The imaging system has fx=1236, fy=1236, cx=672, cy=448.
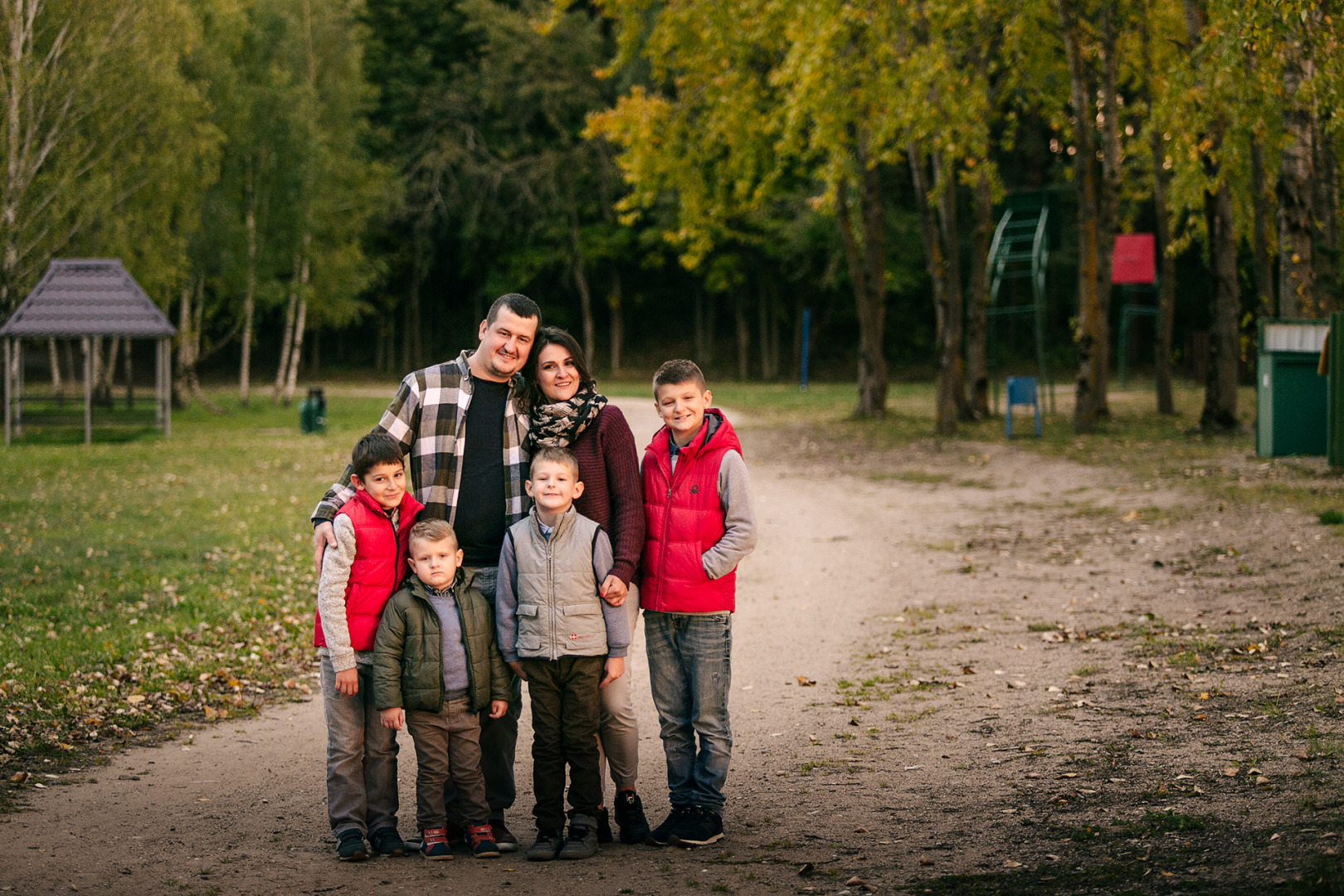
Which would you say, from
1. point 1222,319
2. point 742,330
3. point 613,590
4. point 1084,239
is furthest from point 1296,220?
point 742,330

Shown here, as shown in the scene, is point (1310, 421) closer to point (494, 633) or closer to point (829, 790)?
point (829, 790)

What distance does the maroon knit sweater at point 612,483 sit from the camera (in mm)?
4785

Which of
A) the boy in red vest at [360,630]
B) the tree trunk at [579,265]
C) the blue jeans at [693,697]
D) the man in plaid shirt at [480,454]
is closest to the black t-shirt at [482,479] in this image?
the man in plaid shirt at [480,454]

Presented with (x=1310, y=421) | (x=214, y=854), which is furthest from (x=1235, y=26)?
(x=214, y=854)

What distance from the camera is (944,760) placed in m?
5.78

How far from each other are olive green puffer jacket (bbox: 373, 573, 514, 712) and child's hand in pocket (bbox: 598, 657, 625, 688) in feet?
1.38

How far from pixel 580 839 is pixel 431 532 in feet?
4.19

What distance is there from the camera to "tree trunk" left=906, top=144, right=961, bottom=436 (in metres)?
22.9

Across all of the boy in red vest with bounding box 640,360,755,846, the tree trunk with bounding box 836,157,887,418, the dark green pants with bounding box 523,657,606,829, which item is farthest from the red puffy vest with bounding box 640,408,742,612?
the tree trunk with bounding box 836,157,887,418

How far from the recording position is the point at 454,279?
59438 millimetres

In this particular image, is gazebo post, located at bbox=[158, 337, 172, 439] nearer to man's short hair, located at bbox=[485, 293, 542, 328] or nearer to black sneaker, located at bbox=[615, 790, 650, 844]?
man's short hair, located at bbox=[485, 293, 542, 328]

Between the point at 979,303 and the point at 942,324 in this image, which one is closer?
the point at 942,324

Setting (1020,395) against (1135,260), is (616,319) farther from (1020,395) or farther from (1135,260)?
(1020,395)

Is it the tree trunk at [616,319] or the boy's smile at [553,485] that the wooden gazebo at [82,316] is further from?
the tree trunk at [616,319]
